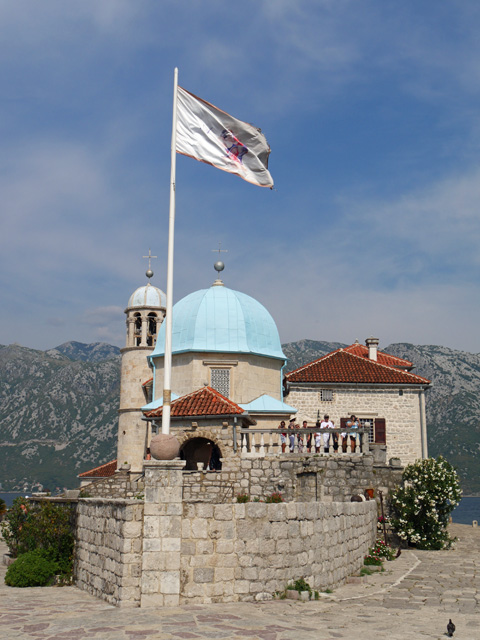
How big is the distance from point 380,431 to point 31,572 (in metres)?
23.9

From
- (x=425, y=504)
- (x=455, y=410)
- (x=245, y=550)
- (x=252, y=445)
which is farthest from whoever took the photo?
(x=455, y=410)

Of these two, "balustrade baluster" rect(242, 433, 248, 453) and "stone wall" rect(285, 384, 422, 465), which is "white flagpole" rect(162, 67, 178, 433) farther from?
"stone wall" rect(285, 384, 422, 465)

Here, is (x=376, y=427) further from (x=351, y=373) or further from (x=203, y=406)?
(x=203, y=406)

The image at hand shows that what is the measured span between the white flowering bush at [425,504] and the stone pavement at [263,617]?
8.36m

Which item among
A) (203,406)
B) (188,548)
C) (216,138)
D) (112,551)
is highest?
(216,138)

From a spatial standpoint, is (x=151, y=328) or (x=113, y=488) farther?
(x=151, y=328)

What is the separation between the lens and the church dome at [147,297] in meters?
37.1

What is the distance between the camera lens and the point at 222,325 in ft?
93.6

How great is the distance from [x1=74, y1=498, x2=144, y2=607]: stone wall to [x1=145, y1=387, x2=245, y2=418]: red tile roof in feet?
32.3

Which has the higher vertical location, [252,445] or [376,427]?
[376,427]

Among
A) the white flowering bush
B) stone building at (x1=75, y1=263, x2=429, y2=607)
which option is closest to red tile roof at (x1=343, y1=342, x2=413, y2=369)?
stone building at (x1=75, y1=263, x2=429, y2=607)

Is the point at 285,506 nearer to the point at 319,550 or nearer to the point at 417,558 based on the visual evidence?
the point at 319,550

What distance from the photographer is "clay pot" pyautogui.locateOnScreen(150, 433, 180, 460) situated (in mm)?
11016

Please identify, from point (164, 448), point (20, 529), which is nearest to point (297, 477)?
point (20, 529)
